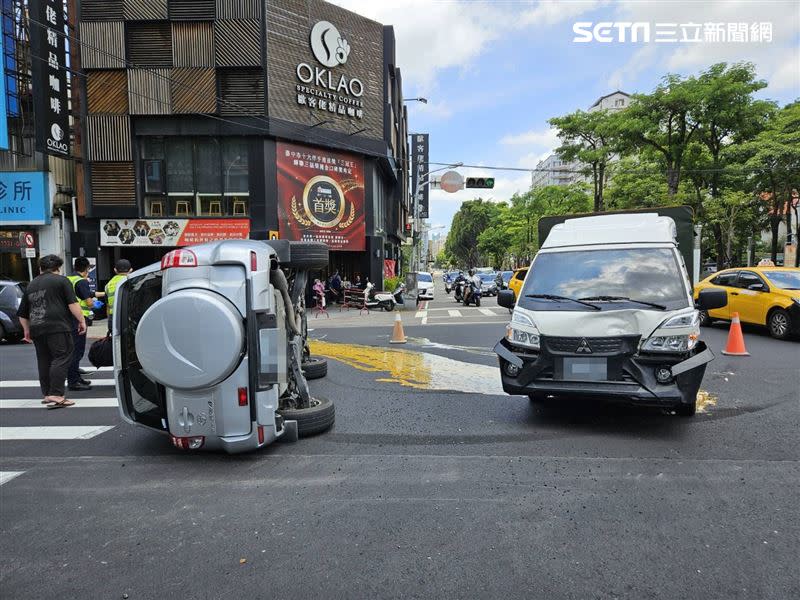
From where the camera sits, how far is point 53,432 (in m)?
5.46

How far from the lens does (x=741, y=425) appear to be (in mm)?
5254

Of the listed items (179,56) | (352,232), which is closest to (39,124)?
(179,56)

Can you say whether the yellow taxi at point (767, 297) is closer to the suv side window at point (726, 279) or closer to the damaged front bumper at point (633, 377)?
the suv side window at point (726, 279)

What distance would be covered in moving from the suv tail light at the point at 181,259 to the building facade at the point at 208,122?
18.1m

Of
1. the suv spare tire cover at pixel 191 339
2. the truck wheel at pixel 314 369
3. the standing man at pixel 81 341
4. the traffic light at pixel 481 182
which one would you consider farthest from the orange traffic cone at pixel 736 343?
the traffic light at pixel 481 182

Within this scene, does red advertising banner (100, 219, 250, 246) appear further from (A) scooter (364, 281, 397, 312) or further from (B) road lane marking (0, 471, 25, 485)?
(B) road lane marking (0, 471, 25, 485)

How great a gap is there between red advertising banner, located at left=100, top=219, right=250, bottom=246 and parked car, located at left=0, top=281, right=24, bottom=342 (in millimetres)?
9180

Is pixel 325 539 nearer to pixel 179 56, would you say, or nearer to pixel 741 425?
pixel 741 425

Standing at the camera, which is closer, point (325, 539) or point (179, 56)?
point (325, 539)

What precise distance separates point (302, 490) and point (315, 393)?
3.08 meters

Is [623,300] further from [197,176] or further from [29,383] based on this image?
[197,176]

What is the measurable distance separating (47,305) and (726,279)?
1352cm

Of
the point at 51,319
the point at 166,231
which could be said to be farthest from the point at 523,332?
the point at 166,231

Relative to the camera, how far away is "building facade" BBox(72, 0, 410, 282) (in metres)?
21.0
